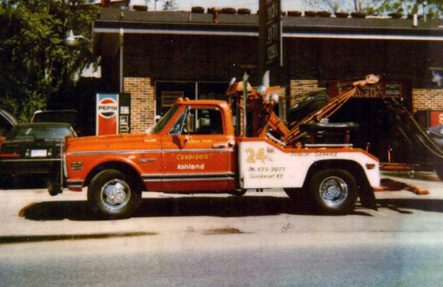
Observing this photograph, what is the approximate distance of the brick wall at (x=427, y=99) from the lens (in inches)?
788

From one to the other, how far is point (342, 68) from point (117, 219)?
12.8m

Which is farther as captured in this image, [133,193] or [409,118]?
[409,118]

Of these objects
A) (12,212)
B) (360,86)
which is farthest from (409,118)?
(12,212)

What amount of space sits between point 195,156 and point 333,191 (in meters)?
2.63

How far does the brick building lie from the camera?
17953mm

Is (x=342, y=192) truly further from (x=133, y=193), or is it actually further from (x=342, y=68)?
(x=342, y=68)

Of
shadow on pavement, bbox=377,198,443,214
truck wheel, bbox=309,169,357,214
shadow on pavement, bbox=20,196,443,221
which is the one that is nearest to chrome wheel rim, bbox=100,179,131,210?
shadow on pavement, bbox=20,196,443,221

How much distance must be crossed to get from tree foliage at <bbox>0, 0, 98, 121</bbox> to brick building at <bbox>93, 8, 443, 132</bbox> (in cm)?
740

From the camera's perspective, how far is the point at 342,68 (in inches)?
770

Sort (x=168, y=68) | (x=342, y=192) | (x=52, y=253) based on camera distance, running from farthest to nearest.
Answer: (x=168, y=68) → (x=342, y=192) → (x=52, y=253)

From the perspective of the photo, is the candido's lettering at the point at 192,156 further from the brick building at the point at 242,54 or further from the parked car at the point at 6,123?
the brick building at the point at 242,54

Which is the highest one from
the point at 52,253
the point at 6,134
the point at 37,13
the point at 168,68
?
the point at 37,13

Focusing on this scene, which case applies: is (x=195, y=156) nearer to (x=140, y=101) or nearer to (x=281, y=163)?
(x=281, y=163)

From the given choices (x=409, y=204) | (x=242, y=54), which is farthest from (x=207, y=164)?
(x=242, y=54)
